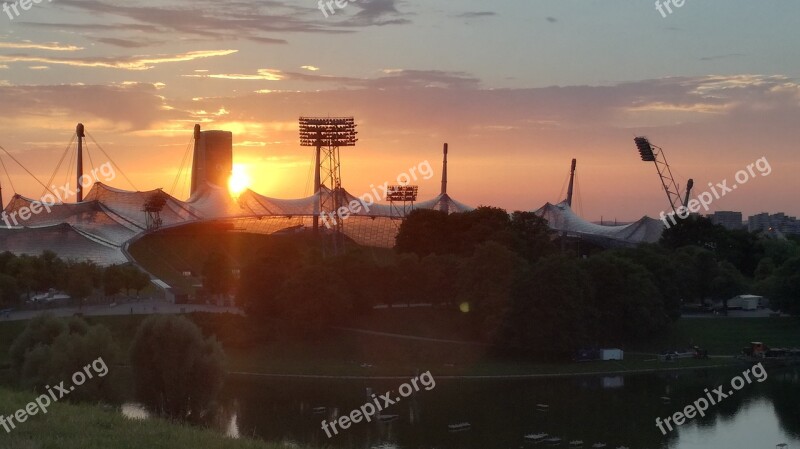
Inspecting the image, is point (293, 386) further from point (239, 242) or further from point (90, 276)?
point (239, 242)

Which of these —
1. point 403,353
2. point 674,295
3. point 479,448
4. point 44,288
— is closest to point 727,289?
point 674,295

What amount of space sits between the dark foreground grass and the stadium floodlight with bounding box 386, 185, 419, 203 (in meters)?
71.2

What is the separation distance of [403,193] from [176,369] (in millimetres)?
59464

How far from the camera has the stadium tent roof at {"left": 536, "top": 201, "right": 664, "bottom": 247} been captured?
279 feet

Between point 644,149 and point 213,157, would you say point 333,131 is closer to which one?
point 644,149

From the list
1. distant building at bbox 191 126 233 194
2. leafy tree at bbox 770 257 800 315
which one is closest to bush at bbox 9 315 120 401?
leafy tree at bbox 770 257 800 315

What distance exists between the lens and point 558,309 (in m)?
46.2

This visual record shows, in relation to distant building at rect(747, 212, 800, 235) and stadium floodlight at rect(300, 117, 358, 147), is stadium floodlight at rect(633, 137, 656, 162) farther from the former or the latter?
distant building at rect(747, 212, 800, 235)

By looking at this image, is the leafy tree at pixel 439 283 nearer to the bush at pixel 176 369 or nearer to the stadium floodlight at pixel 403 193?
the bush at pixel 176 369

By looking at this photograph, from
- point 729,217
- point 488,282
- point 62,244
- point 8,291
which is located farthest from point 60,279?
point 729,217

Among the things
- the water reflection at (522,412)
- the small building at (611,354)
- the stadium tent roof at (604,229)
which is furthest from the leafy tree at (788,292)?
the stadium tent roof at (604,229)
